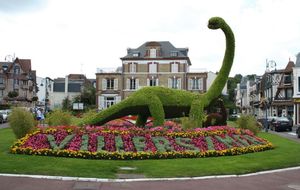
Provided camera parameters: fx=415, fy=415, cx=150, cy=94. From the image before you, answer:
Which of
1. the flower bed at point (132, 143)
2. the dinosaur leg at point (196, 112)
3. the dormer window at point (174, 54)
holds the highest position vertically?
the dormer window at point (174, 54)

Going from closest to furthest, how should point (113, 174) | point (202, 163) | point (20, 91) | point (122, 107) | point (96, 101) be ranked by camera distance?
point (113, 174) < point (202, 163) < point (122, 107) < point (96, 101) < point (20, 91)

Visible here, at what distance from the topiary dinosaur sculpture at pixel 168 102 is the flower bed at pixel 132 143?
183 centimetres

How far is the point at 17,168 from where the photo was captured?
12.6 m

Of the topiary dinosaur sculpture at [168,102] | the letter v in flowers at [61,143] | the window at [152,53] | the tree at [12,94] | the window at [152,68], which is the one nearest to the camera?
the letter v in flowers at [61,143]

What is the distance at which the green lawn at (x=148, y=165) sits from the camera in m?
12.4

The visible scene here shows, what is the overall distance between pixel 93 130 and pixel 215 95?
287 inches

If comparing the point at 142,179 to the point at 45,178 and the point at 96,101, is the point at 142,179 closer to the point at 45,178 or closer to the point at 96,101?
the point at 45,178

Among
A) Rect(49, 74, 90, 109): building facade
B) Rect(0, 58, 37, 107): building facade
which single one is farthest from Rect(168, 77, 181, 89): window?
Rect(49, 74, 90, 109): building facade

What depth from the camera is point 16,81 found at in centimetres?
8344

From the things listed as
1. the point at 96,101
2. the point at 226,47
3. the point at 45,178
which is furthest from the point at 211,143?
the point at 96,101

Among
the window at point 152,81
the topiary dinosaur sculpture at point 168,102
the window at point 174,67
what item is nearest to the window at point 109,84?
the window at point 152,81

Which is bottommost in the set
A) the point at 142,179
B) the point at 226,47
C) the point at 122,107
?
the point at 142,179

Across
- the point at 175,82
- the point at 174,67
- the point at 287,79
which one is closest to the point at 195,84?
the point at 175,82

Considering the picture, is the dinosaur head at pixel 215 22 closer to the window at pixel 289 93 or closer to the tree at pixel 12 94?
the window at pixel 289 93
